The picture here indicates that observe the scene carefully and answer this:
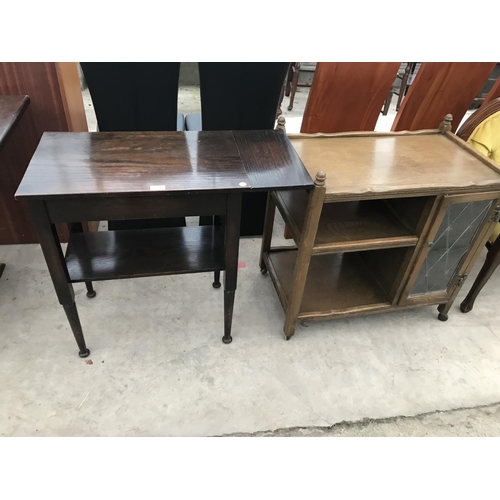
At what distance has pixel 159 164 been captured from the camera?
1322mm

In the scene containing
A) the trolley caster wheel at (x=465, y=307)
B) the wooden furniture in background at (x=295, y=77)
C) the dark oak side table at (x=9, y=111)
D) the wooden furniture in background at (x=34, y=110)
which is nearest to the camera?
the dark oak side table at (x=9, y=111)

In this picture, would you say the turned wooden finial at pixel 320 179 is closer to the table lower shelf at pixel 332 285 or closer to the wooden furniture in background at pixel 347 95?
the table lower shelf at pixel 332 285

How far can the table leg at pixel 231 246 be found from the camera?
1293 mm

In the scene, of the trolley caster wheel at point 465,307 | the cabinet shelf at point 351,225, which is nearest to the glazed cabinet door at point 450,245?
the cabinet shelf at point 351,225

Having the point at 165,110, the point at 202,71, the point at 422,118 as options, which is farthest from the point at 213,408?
the point at 422,118

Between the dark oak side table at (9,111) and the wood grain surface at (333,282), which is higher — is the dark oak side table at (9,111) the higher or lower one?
the higher one

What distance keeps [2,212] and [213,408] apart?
157 cm

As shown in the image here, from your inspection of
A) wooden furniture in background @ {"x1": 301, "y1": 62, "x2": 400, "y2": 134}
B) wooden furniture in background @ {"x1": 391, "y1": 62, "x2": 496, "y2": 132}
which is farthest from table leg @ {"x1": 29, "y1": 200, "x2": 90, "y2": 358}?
wooden furniture in background @ {"x1": 391, "y1": 62, "x2": 496, "y2": 132}

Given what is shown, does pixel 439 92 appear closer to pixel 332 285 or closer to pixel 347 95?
pixel 347 95

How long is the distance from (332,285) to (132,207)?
1.09 m

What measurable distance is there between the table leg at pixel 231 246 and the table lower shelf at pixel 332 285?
0.31 meters

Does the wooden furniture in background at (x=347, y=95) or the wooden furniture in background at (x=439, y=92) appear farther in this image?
the wooden furniture in background at (x=439, y=92)

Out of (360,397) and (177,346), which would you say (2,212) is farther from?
(360,397)

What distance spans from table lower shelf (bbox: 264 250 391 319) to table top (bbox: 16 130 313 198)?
649mm
